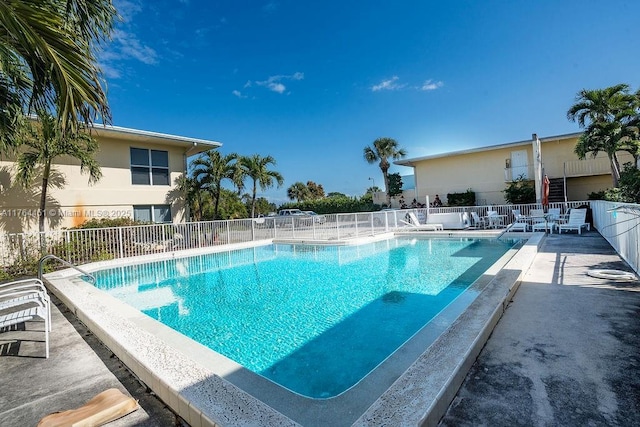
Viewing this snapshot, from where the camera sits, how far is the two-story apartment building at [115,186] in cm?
1168

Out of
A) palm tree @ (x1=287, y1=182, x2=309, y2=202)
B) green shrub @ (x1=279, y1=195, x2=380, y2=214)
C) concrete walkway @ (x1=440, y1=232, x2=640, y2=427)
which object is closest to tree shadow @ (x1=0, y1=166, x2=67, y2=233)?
concrete walkway @ (x1=440, y1=232, x2=640, y2=427)

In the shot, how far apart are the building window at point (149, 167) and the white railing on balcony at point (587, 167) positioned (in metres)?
24.0

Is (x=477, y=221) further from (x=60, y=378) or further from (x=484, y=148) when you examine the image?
(x=60, y=378)

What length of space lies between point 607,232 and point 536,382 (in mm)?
9941

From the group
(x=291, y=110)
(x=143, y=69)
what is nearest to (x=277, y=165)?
(x=291, y=110)

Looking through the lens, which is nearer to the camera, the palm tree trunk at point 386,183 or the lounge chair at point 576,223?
the lounge chair at point 576,223

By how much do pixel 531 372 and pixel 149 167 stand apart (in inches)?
641

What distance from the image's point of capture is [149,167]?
589 inches

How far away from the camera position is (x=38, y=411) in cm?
247

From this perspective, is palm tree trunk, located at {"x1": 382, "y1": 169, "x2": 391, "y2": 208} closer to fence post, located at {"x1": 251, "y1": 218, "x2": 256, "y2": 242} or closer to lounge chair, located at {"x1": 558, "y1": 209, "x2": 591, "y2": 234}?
lounge chair, located at {"x1": 558, "y1": 209, "x2": 591, "y2": 234}

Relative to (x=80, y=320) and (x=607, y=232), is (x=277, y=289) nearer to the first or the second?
(x=80, y=320)

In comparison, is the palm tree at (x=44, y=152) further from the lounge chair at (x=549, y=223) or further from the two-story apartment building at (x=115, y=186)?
the lounge chair at (x=549, y=223)

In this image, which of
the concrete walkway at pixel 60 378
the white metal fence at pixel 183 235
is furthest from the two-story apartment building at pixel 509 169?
the concrete walkway at pixel 60 378

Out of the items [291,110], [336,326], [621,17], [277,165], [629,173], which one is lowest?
[336,326]
